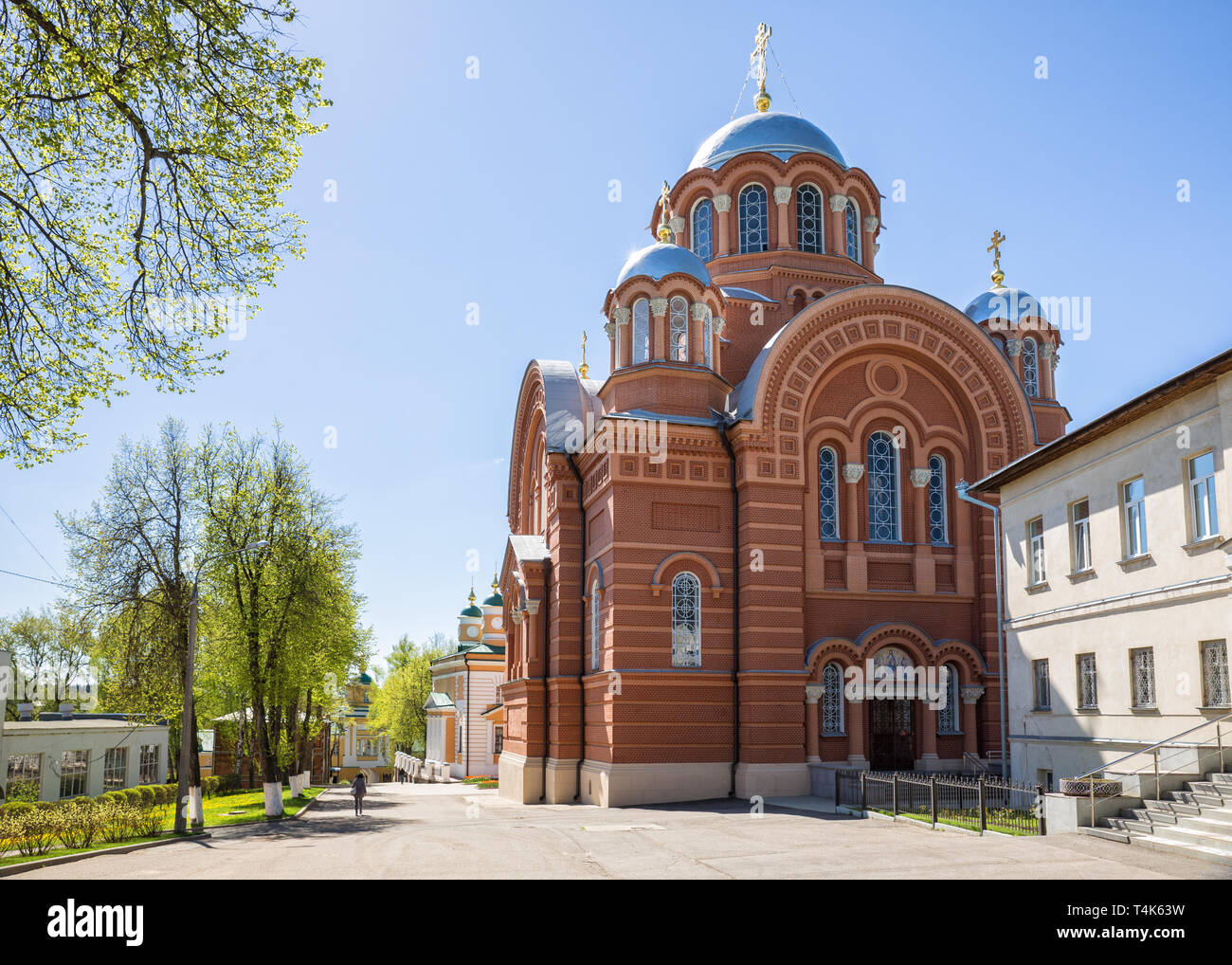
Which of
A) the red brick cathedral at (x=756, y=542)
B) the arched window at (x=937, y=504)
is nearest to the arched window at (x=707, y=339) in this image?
the red brick cathedral at (x=756, y=542)

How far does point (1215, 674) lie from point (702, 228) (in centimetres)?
1952

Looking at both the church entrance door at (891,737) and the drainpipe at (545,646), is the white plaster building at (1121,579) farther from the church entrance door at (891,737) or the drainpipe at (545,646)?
the drainpipe at (545,646)

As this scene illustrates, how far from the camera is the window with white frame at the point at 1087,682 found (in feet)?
59.1

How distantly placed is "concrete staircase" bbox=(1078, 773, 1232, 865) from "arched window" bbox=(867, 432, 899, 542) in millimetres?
11284

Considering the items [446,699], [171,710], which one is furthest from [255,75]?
[446,699]

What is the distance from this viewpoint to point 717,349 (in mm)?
25875

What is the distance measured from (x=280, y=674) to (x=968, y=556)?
62.0 feet

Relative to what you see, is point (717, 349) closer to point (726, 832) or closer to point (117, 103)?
point (726, 832)

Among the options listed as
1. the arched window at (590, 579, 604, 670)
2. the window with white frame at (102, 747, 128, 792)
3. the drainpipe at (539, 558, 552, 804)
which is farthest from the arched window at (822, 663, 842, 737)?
the window with white frame at (102, 747, 128, 792)

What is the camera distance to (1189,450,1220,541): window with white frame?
1516 centimetres

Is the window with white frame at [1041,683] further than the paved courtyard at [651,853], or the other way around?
the window with white frame at [1041,683]

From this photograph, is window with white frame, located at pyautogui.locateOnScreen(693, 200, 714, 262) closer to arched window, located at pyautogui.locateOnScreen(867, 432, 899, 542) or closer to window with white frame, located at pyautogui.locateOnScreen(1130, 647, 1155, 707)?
arched window, located at pyautogui.locateOnScreen(867, 432, 899, 542)

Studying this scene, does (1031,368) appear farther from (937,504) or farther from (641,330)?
(641,330)

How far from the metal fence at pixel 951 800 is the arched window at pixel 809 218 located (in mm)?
14762
